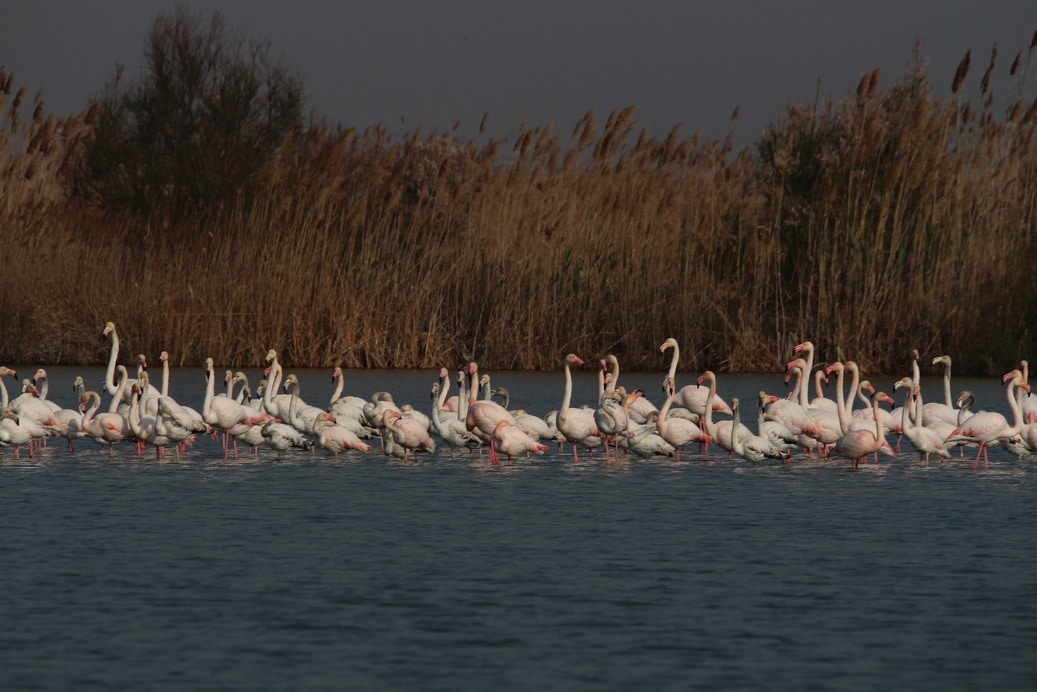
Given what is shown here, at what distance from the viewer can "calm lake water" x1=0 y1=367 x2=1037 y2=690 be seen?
244 inches

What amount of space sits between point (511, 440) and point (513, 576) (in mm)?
4830

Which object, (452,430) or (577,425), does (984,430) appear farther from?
(452,430)

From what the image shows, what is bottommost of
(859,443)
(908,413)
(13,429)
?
(13,429)

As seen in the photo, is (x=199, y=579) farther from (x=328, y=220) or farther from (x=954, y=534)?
(x=328, y=220)

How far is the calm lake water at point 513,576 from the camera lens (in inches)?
244

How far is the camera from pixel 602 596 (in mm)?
7516

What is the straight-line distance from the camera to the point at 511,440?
503 inches

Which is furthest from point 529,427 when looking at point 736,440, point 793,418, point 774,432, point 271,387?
point 271,387

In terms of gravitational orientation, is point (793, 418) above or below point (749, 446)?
above

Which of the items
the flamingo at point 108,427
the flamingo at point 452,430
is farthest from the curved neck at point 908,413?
the flamingo at point 108,427

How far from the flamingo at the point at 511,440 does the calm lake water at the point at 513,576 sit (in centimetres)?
18

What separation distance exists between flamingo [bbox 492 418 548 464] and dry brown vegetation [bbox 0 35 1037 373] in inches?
295

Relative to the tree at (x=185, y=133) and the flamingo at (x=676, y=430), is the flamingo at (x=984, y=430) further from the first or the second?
the tree at (x=185, y=133)

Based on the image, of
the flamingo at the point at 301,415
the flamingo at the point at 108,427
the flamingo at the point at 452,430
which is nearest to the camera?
the flamingo at the point at 108,427
